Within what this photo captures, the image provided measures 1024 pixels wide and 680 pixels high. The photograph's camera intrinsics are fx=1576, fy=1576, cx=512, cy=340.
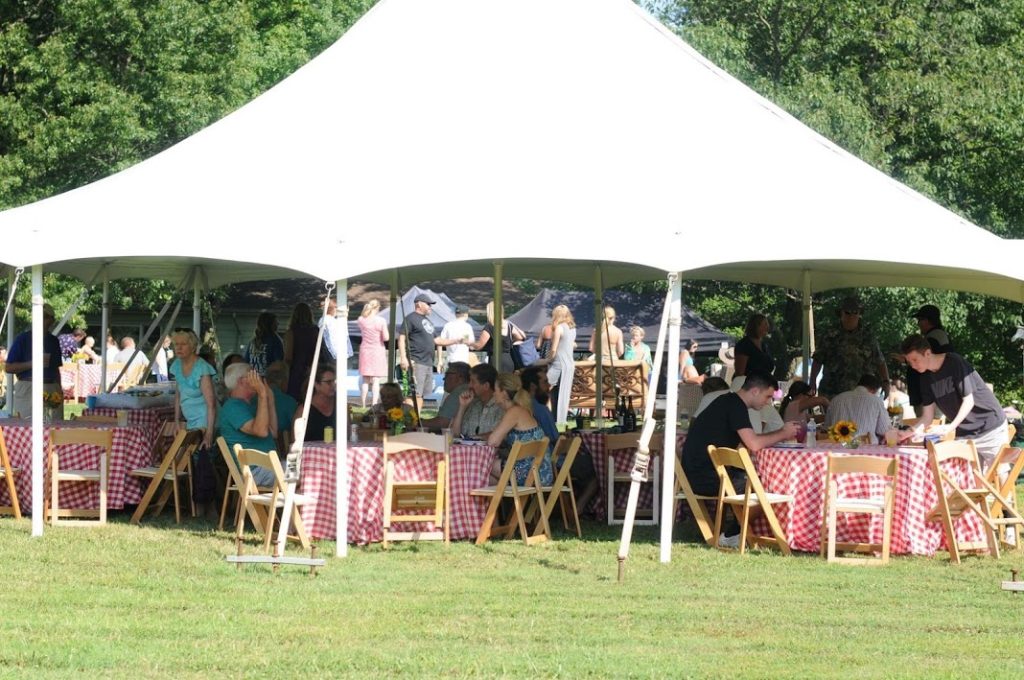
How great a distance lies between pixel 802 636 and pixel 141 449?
5644mm

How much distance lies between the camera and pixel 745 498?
31.2 ft

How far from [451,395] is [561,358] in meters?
5.84

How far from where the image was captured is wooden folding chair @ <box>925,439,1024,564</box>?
9.43 metres

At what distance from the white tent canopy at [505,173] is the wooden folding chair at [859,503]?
125cm

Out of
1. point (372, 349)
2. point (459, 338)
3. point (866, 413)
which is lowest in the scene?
point (866, 413)

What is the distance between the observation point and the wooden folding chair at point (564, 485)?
398 inches

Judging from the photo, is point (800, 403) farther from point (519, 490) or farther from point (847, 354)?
point (519, 490)

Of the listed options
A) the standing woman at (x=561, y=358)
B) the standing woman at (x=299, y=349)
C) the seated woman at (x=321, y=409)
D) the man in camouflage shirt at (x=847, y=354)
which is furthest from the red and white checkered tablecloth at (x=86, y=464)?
the standing woman at (x=561, y=358)

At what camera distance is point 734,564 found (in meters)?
9.21

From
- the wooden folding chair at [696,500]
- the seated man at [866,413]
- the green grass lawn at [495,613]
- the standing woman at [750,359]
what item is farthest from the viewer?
the standing woman at [750,359]

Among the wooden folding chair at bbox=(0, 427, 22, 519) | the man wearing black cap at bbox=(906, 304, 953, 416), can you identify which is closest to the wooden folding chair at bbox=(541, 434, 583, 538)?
the man wearing black cap at bbox=(906, 304, 953, 416)

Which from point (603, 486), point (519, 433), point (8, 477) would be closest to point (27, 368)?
point (8, 477)

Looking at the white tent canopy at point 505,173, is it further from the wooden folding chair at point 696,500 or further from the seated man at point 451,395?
the seated man at point 451,395

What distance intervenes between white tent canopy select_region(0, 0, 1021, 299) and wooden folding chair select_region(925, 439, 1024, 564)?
3.69 feet
